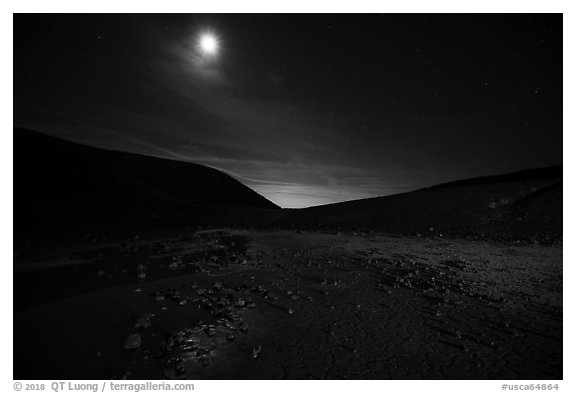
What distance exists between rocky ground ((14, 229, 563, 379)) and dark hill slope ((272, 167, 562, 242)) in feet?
41.7

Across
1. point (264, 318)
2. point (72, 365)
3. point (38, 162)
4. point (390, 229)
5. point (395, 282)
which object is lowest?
point (72, 365)

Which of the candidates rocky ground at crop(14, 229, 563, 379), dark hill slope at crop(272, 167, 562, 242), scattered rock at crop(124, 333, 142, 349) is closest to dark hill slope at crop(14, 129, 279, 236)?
rocky ground at crop(14, 229, 563, 379)

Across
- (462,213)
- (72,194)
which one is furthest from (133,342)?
(72,194)

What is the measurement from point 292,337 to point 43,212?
86.6 feet

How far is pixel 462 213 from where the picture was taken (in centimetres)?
2733

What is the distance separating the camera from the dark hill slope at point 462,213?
73.8 ft

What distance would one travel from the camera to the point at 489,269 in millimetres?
11258

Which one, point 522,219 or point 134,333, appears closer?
point 134,333

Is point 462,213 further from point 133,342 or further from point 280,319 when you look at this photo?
point 133,342

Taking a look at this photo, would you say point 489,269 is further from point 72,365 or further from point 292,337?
point 72,365

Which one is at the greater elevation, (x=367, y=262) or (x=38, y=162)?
(x=38, y=162)

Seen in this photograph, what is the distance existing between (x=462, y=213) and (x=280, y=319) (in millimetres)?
27248

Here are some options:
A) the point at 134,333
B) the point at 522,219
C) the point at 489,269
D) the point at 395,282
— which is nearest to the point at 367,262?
the point at 395,282

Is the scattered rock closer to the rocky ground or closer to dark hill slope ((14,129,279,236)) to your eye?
the rocky ground
